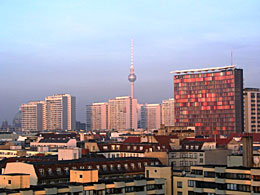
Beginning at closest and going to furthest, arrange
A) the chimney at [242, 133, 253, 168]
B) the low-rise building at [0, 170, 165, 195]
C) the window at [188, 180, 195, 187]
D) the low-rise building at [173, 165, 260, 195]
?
1. the low-rise building at [0, 170, 165, 195]
2. the low-rise building at [173, 165, 260, 195]
3. the window at [188, 180, 195, 187]
4. the chimney at [242, 133, 253, 168]

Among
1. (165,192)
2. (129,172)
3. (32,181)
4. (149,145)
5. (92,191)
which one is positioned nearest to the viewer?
(92,191)

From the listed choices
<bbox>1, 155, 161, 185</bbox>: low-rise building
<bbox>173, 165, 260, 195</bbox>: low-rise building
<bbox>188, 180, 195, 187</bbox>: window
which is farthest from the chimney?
<bbox>1, 155, 161, 185</bbox>: low-rise building

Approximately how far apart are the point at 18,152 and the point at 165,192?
3518 inches

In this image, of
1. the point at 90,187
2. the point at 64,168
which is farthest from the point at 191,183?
the point at 64,168

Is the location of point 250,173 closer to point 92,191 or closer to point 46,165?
point 92,191

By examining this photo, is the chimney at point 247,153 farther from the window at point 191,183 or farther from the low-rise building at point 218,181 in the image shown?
the window at point 191,183

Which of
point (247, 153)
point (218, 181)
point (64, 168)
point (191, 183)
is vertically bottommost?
point (191, 183)

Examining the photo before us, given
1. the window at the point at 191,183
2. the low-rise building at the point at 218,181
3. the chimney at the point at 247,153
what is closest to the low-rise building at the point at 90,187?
the low-rise building at the point at 218,181

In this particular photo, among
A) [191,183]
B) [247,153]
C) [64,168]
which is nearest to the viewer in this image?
[191,183]

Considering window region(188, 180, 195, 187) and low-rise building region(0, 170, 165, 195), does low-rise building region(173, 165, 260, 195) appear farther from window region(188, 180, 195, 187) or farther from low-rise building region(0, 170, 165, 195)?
low-rise building region(0, 170, 165, 195)

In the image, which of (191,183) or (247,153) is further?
(247,153)

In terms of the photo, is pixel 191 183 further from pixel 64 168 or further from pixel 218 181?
pixel 64 168

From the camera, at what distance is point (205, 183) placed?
308ft

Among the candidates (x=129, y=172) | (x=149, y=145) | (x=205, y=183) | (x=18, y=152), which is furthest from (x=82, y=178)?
(x=18, y=152)
